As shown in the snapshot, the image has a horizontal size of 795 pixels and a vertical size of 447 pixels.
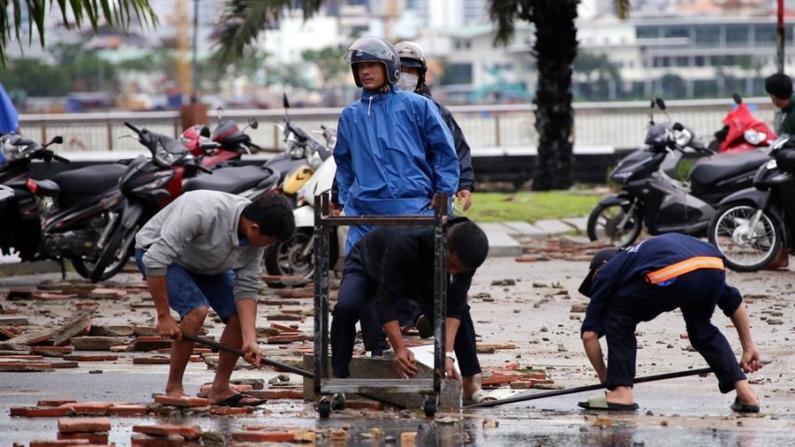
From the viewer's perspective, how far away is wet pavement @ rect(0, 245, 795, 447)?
6867 mm

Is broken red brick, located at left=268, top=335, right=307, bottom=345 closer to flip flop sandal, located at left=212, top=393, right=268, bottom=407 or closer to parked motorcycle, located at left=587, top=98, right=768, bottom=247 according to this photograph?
flip flop sandal, located at left=212, top=393, right=268, bottom=407

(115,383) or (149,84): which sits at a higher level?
(115,383)

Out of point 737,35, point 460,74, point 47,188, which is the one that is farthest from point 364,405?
point 460,74

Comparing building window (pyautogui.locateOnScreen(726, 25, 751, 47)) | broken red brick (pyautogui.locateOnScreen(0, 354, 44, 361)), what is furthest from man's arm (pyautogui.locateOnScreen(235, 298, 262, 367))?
building window (pyautogui.locateOnScreen(726, 25, 751, 47))

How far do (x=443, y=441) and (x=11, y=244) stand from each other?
7286mm

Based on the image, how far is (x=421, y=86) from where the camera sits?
9.09 m

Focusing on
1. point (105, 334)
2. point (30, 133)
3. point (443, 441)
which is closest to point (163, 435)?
point (443, 441)

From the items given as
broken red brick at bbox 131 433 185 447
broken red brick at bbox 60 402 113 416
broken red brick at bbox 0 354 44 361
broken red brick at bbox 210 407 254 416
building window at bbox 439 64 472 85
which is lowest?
building window at bbox 439 64 472 85

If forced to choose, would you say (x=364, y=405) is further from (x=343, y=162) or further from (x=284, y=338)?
(x=284, y=338)

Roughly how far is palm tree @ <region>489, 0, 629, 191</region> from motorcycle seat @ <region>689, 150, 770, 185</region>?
7846mm

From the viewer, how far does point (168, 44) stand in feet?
506

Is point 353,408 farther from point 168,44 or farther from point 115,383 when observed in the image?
point 168,44

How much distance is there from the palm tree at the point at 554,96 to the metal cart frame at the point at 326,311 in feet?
53.8

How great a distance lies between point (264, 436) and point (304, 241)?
23.4ft
